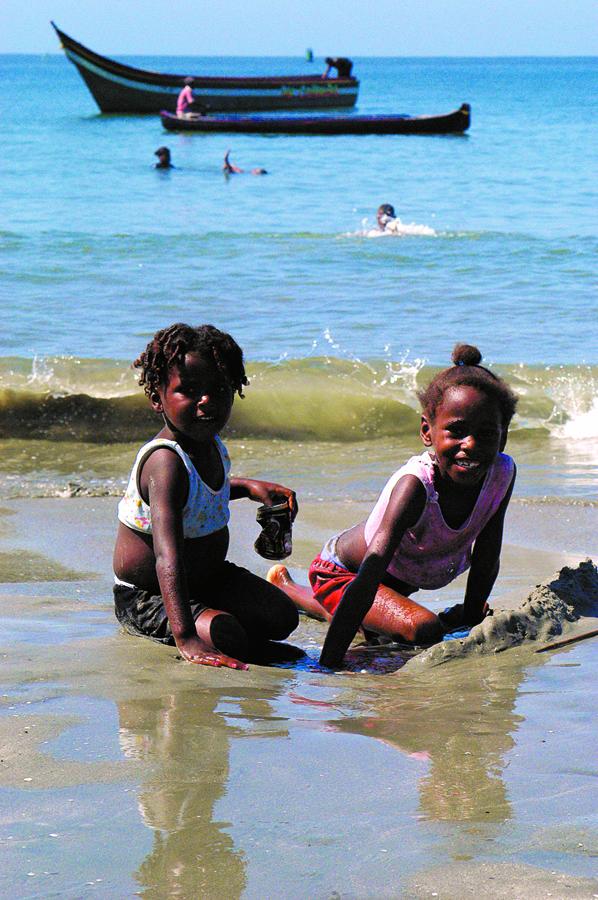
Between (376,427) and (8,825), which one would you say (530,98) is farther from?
(8,825)

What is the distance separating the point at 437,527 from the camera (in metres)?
3.76

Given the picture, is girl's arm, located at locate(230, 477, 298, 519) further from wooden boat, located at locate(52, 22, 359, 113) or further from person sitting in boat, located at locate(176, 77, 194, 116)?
wooden boat, located at locate(52, 22, 359, 113)

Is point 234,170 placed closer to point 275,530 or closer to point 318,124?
point 318,124

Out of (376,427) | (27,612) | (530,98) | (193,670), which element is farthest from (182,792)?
(530,98)

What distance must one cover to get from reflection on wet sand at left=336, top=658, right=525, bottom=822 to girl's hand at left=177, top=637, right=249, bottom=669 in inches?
17.0

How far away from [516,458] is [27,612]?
14.0 feet

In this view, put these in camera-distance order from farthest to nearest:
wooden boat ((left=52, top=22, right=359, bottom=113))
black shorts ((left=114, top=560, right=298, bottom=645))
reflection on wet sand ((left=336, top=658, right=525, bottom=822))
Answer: wooden boat ((left=52, top=22, right=359, bottom=113)) → black shorts ((left=114, top=560, right=298, bottom=645)) → reflection on wet sand ((left=336, top=658, right=525, bottom=822))

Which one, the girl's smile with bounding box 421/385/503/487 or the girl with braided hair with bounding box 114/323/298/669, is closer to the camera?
the girl with braided hair with bounding box 114/323/298/669

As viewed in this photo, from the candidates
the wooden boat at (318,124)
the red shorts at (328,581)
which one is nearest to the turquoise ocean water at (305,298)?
the red shorts at (328,581)

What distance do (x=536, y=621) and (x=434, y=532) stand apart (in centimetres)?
44

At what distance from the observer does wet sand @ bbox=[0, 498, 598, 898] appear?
6.38 ft

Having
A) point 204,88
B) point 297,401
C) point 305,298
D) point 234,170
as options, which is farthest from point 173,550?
point 204,88

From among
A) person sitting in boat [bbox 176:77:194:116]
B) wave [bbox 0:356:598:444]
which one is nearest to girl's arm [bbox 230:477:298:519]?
wave [bbox 0:356:598:444]

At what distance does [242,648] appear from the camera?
3445 mm
